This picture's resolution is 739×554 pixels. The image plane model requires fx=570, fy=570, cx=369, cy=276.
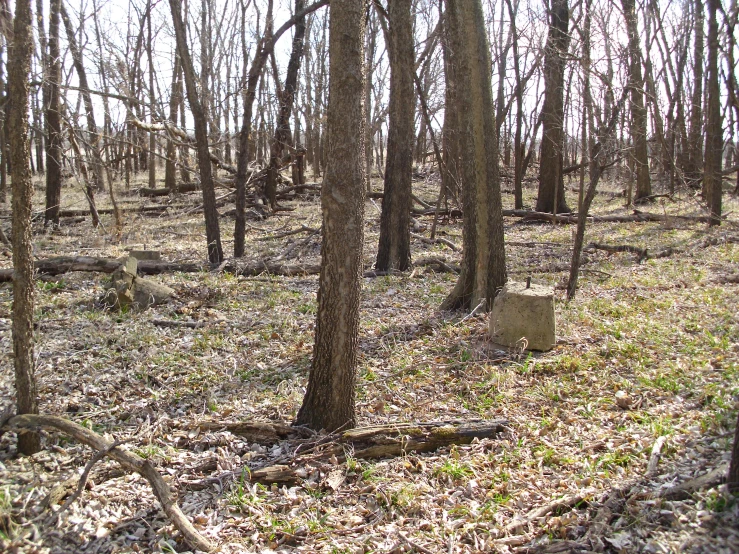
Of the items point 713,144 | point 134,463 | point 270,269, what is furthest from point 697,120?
point 134,463

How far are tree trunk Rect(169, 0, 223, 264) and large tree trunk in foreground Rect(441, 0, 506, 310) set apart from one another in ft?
15.0

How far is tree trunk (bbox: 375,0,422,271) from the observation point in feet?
30.1

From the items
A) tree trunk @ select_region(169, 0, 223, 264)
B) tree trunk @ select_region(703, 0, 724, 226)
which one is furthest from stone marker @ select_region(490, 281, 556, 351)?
tree trunk @ select_region(703, 0, 724, 226)

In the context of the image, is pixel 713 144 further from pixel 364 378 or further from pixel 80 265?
pixel 80 265

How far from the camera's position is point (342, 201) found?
12.7 ft

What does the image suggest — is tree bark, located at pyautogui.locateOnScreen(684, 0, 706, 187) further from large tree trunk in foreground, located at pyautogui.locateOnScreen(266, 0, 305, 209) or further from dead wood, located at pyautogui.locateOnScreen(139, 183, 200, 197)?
dead wood, located at pyautogui.locateOnScreen(139, 183, 200, 197)

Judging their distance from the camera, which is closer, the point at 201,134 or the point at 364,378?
the point at 364,378

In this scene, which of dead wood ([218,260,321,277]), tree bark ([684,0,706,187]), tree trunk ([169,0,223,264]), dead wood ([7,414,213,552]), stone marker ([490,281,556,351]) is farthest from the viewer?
tree bark ([684,0,706,187])

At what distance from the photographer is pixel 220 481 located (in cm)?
379

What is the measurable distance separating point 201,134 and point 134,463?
24.5ft

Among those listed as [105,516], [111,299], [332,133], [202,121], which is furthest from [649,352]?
[202,121]

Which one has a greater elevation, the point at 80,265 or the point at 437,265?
the point at 80,265

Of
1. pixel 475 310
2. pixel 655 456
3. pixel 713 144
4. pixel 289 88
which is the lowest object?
pixel 655 456

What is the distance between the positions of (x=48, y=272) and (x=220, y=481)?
653 cm
